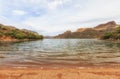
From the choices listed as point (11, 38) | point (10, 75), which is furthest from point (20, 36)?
point (10, 75)

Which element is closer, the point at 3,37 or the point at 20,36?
the point at 3,37

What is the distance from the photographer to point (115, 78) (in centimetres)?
1466

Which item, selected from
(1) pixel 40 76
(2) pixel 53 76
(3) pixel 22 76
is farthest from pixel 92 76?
(3) pixel 22 76

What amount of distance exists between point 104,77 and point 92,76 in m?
0.95

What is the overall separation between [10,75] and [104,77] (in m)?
7.67

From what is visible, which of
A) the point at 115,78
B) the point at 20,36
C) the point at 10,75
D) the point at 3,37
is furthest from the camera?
the point at 20,36

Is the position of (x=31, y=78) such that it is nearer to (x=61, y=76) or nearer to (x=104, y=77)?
(x=61, y=76)

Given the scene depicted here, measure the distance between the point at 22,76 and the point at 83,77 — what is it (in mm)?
4914

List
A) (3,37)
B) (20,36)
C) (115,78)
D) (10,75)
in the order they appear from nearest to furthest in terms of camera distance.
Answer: (115,78) < (10,75) < (3,37) < (20,36)

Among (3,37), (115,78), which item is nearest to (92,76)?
(115,78)

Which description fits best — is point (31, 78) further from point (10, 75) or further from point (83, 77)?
point (83, 77)

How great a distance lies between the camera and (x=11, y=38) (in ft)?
617

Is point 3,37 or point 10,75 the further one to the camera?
point 3,37

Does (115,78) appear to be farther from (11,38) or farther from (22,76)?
(11,38)
